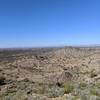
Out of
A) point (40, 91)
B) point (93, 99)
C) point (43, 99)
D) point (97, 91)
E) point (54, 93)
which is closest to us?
point (93, 99)

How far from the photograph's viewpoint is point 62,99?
10.7m

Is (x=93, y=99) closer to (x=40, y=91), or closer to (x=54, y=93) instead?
(x=54, y=93)

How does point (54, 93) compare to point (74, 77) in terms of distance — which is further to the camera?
point (74, 77)

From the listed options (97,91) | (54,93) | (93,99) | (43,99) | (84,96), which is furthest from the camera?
(54,93)

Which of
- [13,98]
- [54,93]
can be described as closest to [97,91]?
[54,93]

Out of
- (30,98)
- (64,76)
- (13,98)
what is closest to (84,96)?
(30,98)

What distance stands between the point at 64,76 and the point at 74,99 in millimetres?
11709

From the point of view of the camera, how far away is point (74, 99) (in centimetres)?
980

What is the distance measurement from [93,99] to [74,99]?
3.58 ft

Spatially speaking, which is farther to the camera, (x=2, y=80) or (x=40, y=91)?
(x=2, y=80)

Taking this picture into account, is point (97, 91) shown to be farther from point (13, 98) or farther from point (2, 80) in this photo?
point (2, 80)

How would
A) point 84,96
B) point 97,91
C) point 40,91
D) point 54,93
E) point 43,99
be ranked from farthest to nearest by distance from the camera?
point 40,91 → point 54,93 → point 97,91 → point 43,99 → point 84,96

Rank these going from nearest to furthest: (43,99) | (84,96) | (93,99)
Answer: (93,99) < (84,96) < (43,99)

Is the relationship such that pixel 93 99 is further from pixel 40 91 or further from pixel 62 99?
pixel 40 91
